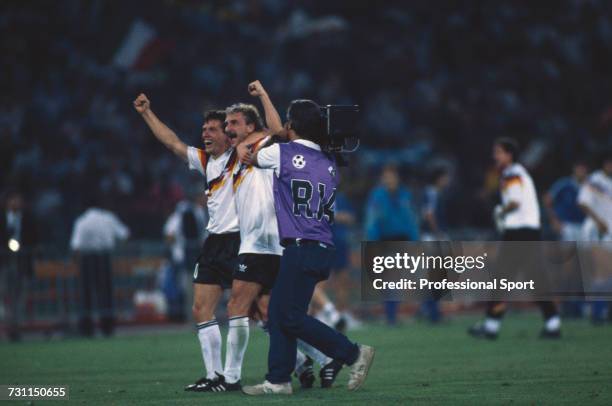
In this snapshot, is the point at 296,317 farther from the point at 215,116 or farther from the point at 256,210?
the point at 215,116

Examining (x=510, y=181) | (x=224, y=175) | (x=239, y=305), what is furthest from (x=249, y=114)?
(x=510, y=181)

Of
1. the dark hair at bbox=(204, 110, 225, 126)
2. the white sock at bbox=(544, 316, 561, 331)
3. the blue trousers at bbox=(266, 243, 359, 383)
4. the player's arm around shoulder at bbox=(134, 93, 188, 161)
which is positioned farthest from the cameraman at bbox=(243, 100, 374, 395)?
the white sock at bbox=(544, 316, 561, 331)

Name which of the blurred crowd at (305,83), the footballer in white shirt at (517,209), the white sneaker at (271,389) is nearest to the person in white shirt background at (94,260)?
the blurred crowd at (305,83)

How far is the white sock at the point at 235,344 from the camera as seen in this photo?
9.15 meters

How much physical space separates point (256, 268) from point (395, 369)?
8.49 feet

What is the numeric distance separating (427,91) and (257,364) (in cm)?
1809

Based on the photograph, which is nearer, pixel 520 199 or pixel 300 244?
pixel 300 244

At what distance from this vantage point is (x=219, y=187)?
9.47m

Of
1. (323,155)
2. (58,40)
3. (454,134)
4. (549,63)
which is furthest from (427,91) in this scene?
(323,155)

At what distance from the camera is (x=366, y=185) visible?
25578 mm

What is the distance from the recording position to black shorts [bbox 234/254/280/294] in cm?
904

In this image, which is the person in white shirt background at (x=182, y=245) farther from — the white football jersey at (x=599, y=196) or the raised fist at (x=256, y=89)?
the raised fist at (x=256, y=89)

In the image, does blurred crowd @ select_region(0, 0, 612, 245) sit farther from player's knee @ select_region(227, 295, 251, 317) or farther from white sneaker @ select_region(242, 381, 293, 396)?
white sneaker @ select_region(242, 381, 293, 396)

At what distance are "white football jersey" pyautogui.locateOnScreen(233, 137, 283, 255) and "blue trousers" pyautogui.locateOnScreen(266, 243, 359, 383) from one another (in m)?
0.55
